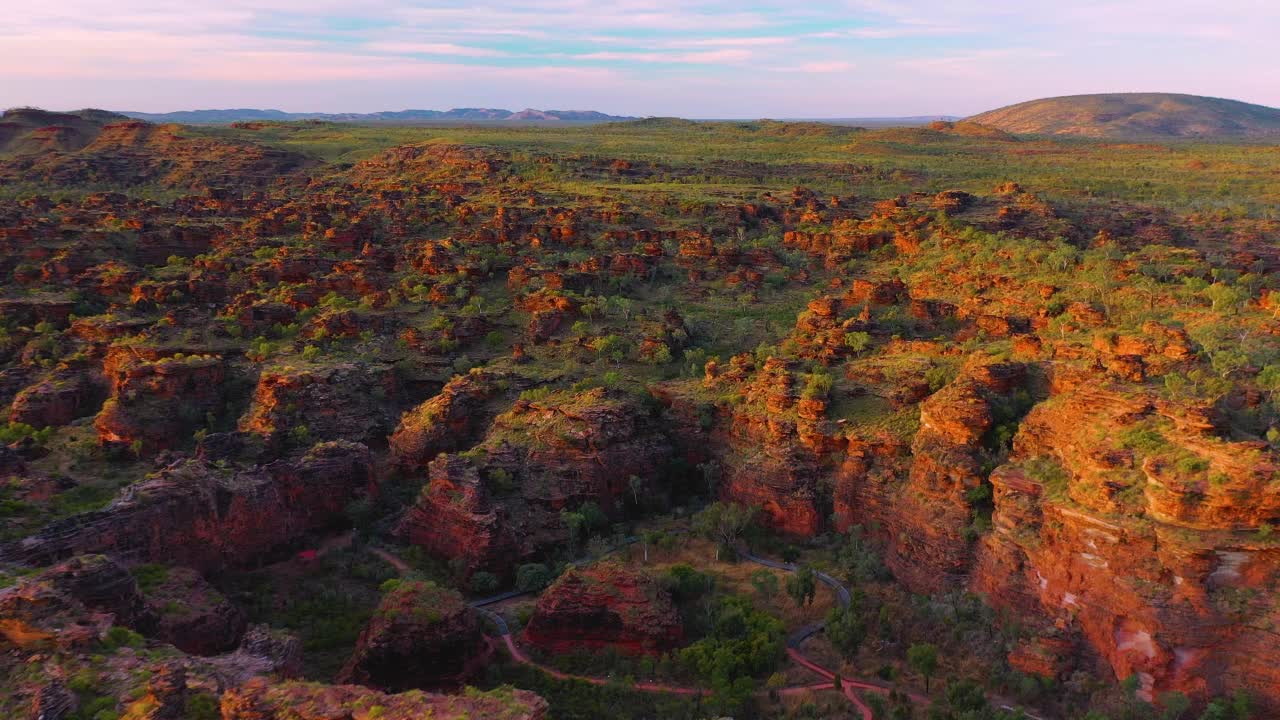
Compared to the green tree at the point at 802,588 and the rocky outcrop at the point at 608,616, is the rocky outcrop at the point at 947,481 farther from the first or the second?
the rocky outcrop at the point at 608,616

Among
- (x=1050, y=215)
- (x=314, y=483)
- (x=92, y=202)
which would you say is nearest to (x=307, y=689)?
(x=314, y=483)

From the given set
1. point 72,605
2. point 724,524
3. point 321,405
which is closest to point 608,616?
point 724,524

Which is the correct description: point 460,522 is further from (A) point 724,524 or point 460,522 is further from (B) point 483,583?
(A) point 724,524

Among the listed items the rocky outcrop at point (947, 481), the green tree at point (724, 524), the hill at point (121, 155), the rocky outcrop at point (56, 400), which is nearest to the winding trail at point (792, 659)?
the green tree at point (724, 524)

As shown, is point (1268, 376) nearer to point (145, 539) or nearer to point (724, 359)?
point (724, 359)

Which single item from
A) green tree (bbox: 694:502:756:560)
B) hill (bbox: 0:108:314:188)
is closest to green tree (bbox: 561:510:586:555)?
green tree (bbox: 694:502:756:560)

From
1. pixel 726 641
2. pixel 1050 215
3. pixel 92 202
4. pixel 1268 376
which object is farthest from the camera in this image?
pixel 92 202
